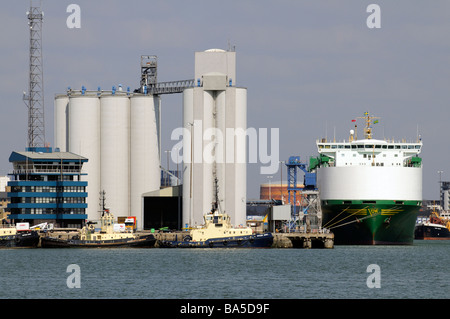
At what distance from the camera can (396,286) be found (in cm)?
7606

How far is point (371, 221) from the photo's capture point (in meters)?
142

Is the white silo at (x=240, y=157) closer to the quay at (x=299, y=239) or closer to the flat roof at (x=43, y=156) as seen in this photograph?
the quay at (x=299, y=239)

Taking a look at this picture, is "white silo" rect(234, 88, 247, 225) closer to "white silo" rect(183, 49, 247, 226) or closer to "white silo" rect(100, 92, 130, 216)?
"white silo" rect(183, 49, 247, 226)

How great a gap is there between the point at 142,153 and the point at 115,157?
17.7 feet

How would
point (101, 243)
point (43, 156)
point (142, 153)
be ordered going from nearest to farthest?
1. point (101, 243)
2. point (43, 156)
3. point (142, 153)

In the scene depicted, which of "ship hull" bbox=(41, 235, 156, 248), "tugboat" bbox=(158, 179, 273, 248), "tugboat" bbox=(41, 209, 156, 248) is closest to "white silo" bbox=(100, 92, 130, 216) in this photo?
"ship hull" bbox=(41, 235, 156, 248)

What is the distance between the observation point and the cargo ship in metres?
142

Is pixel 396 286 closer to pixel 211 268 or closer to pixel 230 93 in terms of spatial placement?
pixel 211 268

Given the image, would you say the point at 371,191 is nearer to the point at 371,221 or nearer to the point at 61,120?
the point at 371,221

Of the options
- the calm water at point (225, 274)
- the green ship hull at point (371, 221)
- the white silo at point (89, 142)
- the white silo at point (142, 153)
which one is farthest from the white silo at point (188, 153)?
the calm water at point (225, 274)

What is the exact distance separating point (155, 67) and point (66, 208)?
1546 inches

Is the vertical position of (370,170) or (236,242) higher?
(370,170)

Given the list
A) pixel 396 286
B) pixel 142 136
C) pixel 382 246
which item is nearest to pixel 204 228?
pixel 382 246

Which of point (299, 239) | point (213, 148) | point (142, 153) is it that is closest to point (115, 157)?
point (142, 153)
